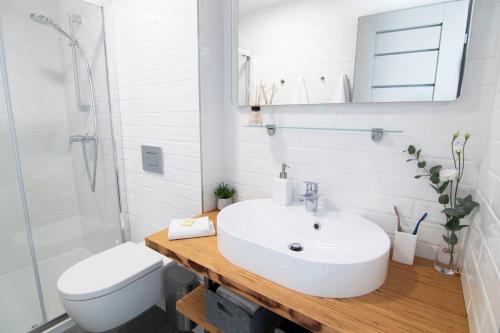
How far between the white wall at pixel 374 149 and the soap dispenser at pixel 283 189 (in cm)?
7

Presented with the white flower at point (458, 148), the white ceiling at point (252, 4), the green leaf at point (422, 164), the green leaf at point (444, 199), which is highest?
the white ceiling at point (252, 4)

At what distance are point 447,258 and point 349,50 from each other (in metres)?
0.81

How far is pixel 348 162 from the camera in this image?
1043mm

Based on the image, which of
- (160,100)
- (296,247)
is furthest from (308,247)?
(160,100)

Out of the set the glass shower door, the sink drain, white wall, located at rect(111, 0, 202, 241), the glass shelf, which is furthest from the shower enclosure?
the sink drain

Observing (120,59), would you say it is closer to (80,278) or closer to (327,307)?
(80,278)

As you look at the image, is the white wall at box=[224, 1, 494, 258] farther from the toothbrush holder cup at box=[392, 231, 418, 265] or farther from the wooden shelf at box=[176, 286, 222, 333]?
the wooden shelf at box=[176, 286, 222, 333]

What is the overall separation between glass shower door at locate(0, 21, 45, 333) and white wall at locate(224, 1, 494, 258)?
1.43 meters

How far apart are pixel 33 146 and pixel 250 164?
153cm

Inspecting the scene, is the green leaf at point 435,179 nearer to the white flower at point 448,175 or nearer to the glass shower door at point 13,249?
the white flower at point 448,175

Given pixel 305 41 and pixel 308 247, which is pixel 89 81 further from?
pixel 308 247

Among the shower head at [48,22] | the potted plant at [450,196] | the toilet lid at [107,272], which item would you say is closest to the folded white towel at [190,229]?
the toilet lid at [107,272]

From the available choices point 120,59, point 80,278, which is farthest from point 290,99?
point 80,278

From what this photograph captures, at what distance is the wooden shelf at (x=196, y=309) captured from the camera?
3.29 ft
